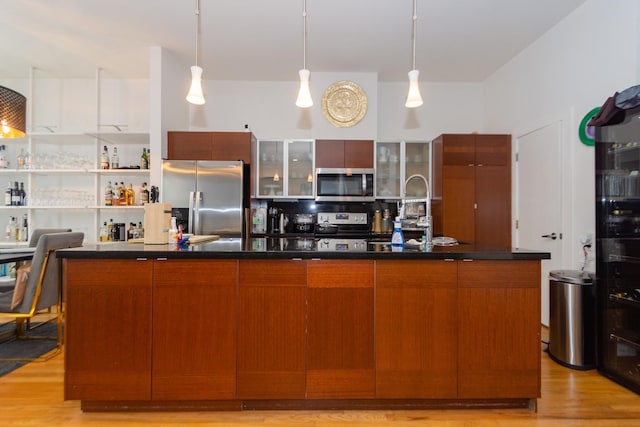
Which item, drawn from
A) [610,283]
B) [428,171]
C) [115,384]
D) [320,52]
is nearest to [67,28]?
[320,52]

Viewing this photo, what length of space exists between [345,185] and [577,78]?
251 cm

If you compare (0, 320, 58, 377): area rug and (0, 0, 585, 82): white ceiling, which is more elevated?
(0, 0, 585, 82): white ceiling

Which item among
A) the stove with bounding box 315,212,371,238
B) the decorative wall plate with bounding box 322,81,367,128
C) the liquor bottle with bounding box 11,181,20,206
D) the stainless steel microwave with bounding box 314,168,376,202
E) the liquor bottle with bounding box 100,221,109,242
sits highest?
the decorative wall plate with bounding box 322,81,367,128

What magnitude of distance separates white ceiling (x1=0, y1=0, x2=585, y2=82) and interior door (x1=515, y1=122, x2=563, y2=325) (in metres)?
1.11

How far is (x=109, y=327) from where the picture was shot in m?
1.82

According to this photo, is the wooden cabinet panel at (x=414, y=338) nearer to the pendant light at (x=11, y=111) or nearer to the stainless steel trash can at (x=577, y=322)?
the stainless steel trash can at (x=577, y=322)

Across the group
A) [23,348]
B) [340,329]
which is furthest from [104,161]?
[340,329]

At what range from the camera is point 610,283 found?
89.4 inches

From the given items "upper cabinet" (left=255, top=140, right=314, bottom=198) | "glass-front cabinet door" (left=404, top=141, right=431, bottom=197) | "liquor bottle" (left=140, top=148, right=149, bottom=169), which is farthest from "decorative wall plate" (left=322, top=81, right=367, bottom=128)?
"liquor bottle" (left=140, top=148, right=149, bottom=169)

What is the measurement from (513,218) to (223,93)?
414 centimetres

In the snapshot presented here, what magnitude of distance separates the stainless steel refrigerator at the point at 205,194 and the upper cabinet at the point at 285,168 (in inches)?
21.0

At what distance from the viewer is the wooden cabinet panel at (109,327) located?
5.96 ft

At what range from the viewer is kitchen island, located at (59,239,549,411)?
1823mm

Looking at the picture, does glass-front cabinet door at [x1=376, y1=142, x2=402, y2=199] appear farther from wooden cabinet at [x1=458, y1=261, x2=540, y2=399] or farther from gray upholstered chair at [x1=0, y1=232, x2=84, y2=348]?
gray upholstered chair at [x1=0, y1=232, x2=84, y2=348]
